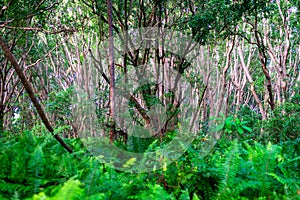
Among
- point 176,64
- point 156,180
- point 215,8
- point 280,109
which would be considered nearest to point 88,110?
point 176,64

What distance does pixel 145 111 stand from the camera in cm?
933

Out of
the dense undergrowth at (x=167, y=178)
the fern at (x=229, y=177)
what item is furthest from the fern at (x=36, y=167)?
the fern at (x=229, y=177)

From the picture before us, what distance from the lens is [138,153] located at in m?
4.86

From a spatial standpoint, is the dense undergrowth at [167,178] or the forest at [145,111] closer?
the dense undergrowth at [167,178]

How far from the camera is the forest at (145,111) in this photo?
2.31m

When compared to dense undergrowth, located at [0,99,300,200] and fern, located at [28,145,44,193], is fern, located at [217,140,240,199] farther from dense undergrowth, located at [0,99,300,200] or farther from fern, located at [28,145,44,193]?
fern, located at [28,145,44,193]

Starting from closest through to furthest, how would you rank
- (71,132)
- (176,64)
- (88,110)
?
1. (88,110)
2. (176,64)
3. (71,132)

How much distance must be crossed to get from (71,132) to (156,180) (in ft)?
46.1

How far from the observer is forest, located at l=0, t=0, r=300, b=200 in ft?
7.57

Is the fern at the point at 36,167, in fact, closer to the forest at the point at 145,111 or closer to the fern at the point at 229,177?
the forest at the point at 145,111

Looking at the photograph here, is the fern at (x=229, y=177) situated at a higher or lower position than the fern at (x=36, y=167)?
lower

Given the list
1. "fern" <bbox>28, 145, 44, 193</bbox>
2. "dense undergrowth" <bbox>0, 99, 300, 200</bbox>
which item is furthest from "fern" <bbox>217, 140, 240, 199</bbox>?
"fern" <bbox>28, 145, 44, 193</bbox>

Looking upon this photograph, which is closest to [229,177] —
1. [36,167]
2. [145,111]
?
[36,167]

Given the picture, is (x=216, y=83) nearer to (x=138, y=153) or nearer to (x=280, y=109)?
(x=280, y=109)
